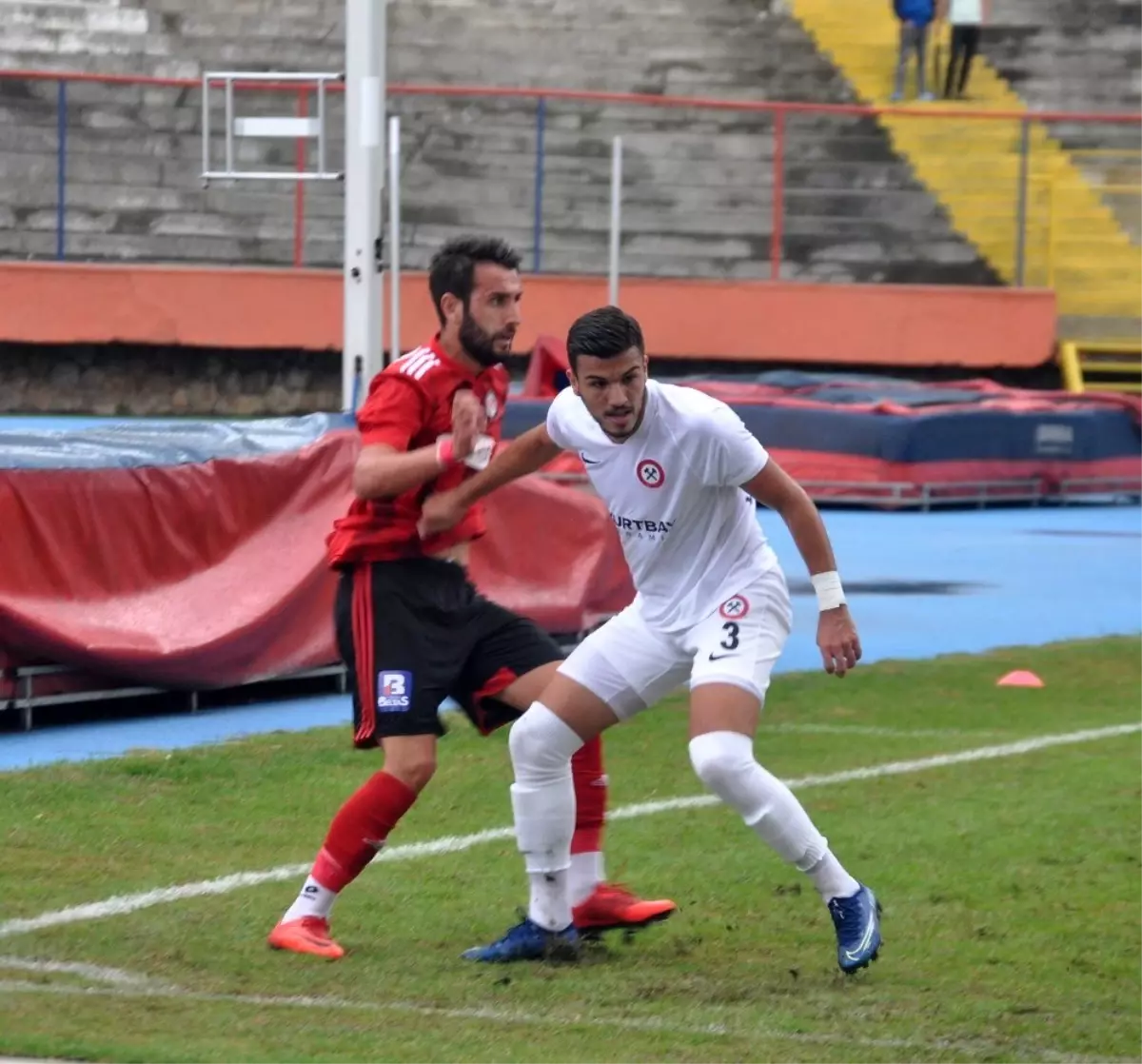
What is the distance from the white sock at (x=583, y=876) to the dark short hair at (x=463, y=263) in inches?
60.4

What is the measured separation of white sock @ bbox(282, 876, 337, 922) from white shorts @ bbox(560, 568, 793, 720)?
2.82ft

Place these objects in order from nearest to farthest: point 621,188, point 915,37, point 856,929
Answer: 1. point 856,929
2. point 621,188
3. point 915,37

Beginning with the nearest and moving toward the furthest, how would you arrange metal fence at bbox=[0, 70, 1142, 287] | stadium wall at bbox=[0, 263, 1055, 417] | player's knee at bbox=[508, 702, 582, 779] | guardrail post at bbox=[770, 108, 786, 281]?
1. player's knee at bbox=[508, 702, 582, 779]
2. stadium wall at bbox=[0, 263, 1055, 417]
3. guardrail post at bbox=[770, 108, 786, 281]
4. metal fence at bbox=[0, 70, 1142, 287]

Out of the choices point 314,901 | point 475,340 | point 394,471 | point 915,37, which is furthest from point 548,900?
point 915,37

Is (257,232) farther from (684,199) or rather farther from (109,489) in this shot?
(109,489)

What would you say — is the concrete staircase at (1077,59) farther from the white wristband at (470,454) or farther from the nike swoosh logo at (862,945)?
the nike swoosh logo at (862,945)

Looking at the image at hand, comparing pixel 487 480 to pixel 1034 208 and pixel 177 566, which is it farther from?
pixel 1034 208

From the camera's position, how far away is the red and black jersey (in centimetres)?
598

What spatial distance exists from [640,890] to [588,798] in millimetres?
655

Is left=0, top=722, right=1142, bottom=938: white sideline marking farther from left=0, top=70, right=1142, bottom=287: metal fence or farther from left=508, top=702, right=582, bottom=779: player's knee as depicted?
left=0, top=70, right=1142, bottom=287: metal fence

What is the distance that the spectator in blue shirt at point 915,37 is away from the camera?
29.0 metres

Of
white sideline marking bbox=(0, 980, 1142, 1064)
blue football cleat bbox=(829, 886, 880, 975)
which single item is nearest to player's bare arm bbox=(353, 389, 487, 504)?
white sideline marking bbox=(0, 980, 1142, 1064)

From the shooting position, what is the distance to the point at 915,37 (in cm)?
2975

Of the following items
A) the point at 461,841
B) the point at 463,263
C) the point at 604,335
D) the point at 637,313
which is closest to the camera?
the point at 604,335
